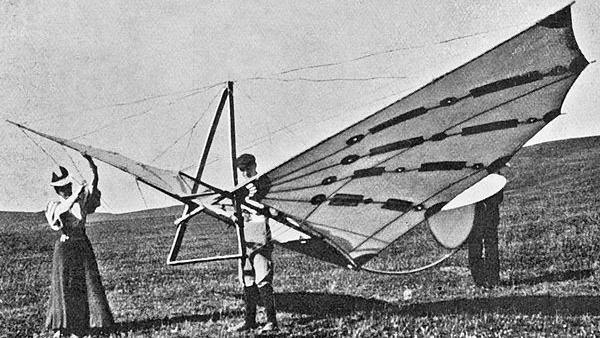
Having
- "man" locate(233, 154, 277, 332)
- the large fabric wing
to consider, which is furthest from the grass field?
the large fabric wing

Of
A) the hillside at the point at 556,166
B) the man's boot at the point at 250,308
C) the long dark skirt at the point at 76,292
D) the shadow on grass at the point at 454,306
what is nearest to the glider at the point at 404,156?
the man's boot at the point at 250,308

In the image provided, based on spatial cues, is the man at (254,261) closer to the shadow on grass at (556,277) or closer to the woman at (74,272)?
the woman at (74,272)

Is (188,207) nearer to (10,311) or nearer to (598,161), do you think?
(10,311)

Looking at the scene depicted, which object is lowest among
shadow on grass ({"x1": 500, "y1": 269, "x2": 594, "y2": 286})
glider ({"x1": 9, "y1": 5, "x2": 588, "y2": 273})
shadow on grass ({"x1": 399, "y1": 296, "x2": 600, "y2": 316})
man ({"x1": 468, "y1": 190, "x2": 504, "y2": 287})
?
shadow on grass ({"x1": 399, "y1": 296, "x2": 600, "y2": 316})

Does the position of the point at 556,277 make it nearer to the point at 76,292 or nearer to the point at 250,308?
the point at 250,308

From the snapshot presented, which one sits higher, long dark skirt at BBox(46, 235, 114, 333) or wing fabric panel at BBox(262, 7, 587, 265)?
wing fabric panel at BBox(262, 7, 587, 265)

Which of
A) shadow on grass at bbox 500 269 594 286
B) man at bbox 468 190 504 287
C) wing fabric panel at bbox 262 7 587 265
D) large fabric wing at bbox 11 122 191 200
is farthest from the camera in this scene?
man at bbox 468 190 504 287

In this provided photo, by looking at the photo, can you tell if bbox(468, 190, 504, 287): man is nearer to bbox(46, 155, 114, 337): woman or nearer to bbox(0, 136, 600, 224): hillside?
bbox(46, 155, 114, 337): woman
